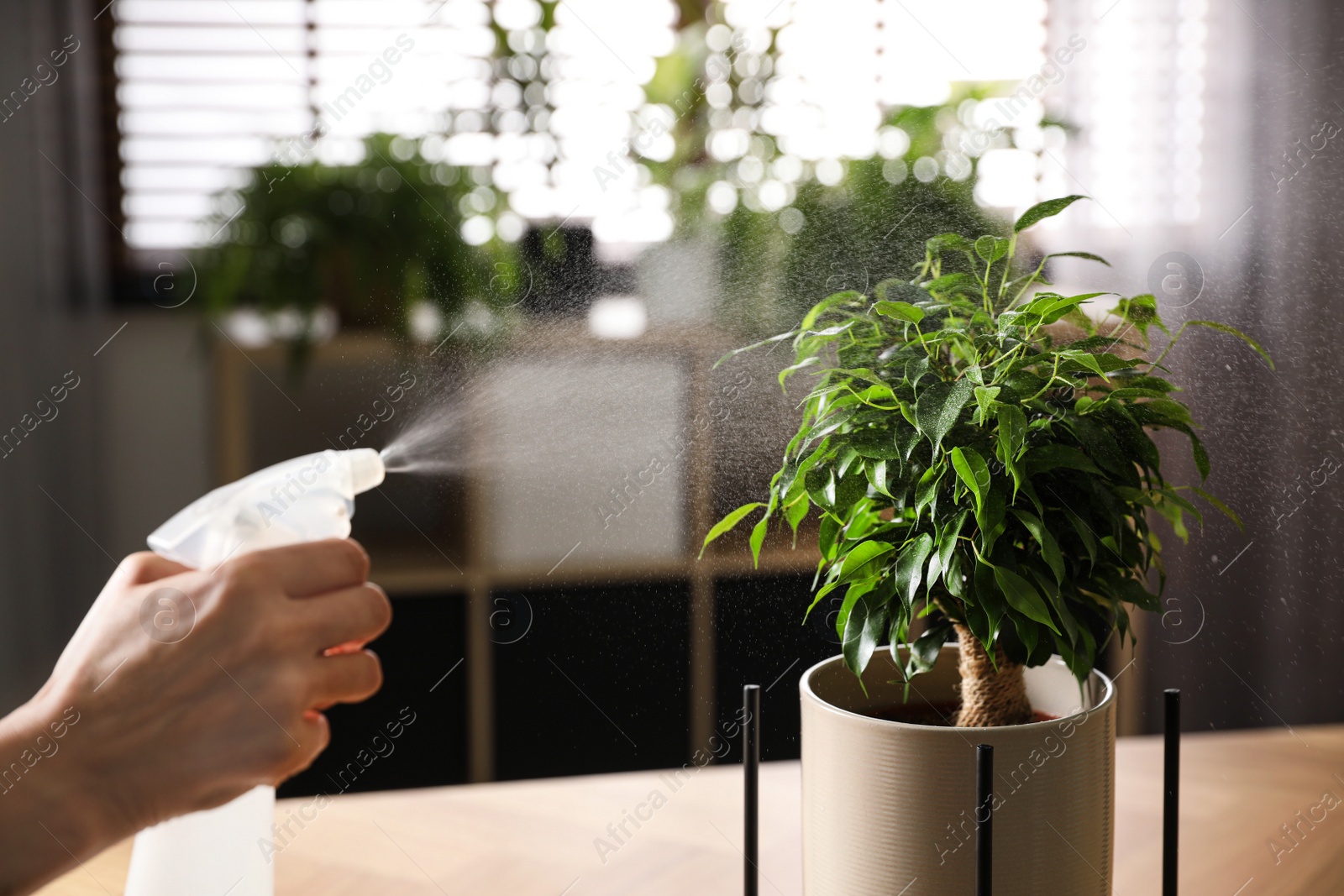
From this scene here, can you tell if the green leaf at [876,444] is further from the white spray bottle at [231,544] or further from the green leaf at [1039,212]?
the white spray bottle at [231,544]

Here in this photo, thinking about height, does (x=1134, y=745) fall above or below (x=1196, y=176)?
below

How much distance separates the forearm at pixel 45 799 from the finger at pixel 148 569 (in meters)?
0.08

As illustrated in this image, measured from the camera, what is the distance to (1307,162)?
3.49 ft

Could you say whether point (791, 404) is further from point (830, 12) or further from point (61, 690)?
point (830, 12)

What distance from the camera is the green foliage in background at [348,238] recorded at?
5.12 ft

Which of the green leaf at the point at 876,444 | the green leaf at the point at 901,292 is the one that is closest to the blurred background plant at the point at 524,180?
the green leaf at the point at 901,292

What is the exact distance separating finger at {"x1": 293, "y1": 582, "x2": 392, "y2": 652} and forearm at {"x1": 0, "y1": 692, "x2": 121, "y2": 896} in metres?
0.13

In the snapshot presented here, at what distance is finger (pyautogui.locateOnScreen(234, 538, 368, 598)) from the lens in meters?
0.62

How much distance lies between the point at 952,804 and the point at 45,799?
1.60ft

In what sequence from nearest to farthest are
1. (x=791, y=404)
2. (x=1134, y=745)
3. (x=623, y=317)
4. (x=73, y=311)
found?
(x=791, y=404), (x=1134, y=745), (x=623, y=317), (x=73, y=311)

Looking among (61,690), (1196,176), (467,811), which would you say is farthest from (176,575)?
(1196,176)

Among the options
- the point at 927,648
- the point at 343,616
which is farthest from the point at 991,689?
the point at 343,616

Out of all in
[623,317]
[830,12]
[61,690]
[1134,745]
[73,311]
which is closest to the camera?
[61,690]

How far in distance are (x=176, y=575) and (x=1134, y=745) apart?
0.82 meters
